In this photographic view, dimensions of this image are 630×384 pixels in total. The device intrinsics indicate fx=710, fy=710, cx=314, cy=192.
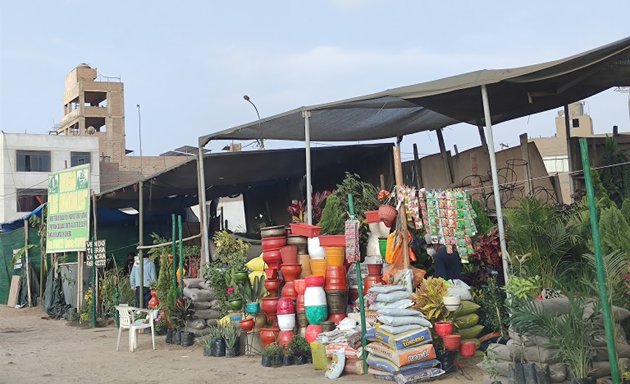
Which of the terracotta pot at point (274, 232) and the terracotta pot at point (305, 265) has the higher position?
the terracotta pot at point (274, 232)

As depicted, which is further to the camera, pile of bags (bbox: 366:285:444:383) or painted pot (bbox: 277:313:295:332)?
painted pot (bbox: 277:313:295:332)

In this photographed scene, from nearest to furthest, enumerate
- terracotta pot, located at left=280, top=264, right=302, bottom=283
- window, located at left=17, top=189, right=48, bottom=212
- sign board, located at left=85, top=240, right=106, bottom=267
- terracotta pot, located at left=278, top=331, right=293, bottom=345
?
terracotta pot, located at left=278, top=331, right=293, bottom=345 < terracotta pot, located at left=280, top=264, right=302, bottom=283 < sign board, located at left=85, top=240, right=106, bottom=267 < window, located at left=17, top=189, right=48, bottom=212

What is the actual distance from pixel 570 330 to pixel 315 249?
16.0ft

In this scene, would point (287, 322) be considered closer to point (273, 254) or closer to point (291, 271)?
point (291, 271)

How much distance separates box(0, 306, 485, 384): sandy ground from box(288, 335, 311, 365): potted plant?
0.18 meters

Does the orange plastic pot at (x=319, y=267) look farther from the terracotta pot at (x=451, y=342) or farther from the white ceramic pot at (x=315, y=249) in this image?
the terracotta pot at (x=451, y=342)

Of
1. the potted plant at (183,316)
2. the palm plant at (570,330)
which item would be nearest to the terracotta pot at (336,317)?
the potted plant at (183,316)

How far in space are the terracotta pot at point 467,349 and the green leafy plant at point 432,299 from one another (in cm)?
45

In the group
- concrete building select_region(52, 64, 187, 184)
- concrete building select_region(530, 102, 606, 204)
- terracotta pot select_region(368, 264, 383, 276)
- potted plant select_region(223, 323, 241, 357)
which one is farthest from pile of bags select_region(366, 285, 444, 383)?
concrete building select_region(52, 64, 187, 184)

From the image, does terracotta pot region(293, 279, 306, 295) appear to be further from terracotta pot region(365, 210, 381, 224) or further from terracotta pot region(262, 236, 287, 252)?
terracotta pot region(365, 210, 381, 224)

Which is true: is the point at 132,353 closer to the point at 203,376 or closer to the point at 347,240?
the point at 203,376

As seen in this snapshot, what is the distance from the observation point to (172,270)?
14234 millimetres

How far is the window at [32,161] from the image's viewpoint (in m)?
38.2

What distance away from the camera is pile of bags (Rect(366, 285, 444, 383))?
26.3ft
